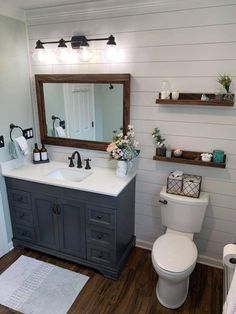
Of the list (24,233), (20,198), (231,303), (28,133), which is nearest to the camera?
(231,303)

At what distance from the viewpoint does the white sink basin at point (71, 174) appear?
2430mm

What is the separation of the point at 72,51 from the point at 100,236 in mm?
1760

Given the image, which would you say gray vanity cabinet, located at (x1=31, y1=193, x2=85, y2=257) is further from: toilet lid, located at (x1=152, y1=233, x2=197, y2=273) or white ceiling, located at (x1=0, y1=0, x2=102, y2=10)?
white ceiling, located at (x1=0, y1=0, x2=102, y2=10)

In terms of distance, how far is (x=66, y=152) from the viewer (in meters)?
2.66

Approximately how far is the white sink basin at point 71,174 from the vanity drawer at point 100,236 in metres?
0.53

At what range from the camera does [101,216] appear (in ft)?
6.74

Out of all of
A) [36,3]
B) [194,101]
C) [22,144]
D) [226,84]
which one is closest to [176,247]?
[194,101]

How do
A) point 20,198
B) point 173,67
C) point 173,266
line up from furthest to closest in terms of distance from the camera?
1. point 20,198
2. point 173,67
3. point 173,266

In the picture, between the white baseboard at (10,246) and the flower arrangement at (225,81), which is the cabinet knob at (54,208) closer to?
the white baseboard at (10,246)

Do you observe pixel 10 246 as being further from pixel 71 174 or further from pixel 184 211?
pixel 184 211

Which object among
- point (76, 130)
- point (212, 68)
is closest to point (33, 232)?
point (76, 130)

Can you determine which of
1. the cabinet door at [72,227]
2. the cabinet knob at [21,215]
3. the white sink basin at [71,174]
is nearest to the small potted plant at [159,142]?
the white sink basin at [71,174]

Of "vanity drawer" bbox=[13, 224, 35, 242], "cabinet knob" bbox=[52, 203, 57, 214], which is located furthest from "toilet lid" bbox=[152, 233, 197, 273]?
"vanity drawer" bbox=[13, 224, 35, 242]

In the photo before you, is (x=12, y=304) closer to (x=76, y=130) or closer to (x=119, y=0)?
(x=76, y=130)
